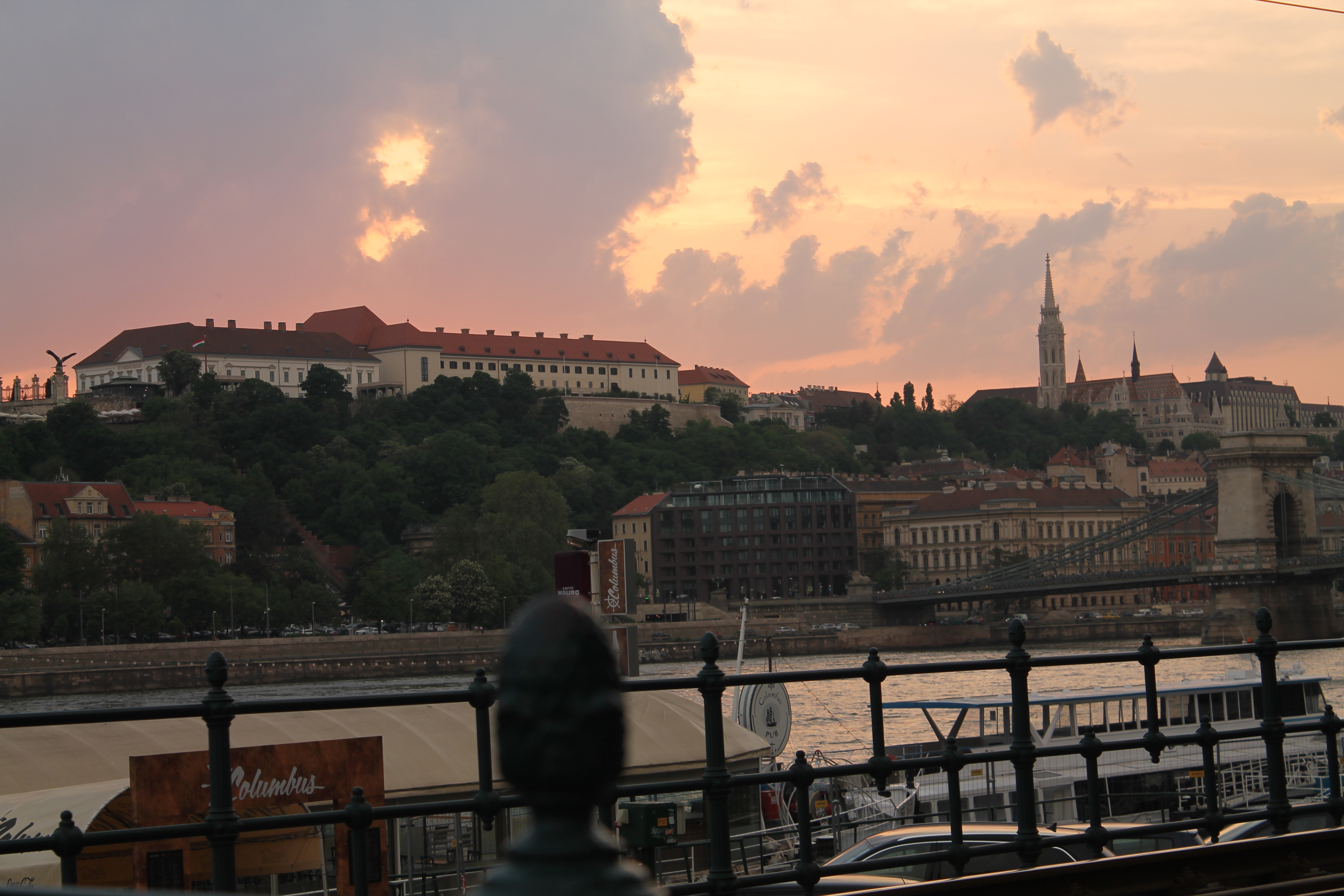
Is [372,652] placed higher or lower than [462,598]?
lower

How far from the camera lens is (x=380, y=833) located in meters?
5.71

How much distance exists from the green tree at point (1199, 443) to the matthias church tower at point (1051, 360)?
18.9 m

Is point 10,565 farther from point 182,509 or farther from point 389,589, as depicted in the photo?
point 182,509

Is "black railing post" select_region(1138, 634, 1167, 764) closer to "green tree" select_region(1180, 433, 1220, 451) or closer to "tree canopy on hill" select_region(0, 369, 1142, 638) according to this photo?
"tree canopy on hill" select_region(0, 369, 1142, 638)

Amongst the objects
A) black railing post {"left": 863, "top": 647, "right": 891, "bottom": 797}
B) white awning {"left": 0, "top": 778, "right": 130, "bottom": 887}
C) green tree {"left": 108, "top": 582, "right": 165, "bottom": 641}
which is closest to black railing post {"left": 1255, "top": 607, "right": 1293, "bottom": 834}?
black railing post {"left": 863, "top": 647, "right": 891, "bottom": 797}

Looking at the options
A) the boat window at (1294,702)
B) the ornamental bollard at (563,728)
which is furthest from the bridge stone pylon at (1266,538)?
the ornamental bollard at (563,728)

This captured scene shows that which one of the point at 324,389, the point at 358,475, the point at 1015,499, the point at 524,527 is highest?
the point at 324,389

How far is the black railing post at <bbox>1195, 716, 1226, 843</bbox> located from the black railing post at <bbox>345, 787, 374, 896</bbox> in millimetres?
2570

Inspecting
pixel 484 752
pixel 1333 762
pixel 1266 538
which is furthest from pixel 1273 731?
pixel 1266 538

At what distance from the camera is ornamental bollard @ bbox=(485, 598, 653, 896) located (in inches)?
46.3

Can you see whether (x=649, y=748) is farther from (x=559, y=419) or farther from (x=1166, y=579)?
(x=559, y=419)

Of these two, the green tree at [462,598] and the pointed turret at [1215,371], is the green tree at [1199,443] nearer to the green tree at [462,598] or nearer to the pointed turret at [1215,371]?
the pointed turret at [1215,371]

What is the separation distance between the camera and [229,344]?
99.1 metres

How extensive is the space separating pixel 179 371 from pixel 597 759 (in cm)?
9804
